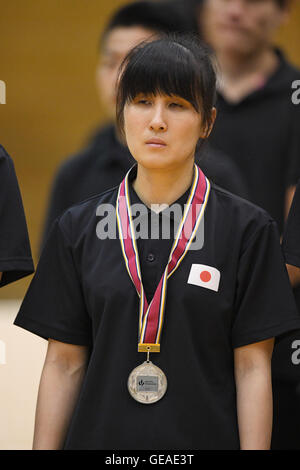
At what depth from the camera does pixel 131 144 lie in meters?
2.14

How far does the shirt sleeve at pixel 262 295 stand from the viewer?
6.72 feet

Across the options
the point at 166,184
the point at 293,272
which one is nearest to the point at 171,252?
the point at 166,184

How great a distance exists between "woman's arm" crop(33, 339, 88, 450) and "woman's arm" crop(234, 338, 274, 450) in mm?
433

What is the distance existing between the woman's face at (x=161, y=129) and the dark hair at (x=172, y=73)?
0.03m

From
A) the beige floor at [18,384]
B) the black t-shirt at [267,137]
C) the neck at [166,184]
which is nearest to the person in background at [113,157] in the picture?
the black t-shirt at [267,137]

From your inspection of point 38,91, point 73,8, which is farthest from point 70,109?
point 73,8

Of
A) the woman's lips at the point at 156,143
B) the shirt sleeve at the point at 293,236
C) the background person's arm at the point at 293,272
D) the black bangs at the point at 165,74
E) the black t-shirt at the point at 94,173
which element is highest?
the black t-shirt at the point at 94,173

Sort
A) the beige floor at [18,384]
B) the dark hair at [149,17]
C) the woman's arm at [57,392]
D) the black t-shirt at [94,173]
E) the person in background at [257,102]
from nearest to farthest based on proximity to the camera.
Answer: the woman's arm at [57,392], the beige floor at [18,384], the black t-shirt at [94,173], the person in background at [257,102], the dark hair at [149,17]

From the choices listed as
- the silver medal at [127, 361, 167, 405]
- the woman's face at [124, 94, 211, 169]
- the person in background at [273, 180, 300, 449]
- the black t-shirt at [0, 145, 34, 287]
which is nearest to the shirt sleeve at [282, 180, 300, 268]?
the person in background at [273, 180, 300, 449]

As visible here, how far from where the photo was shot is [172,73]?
209cm

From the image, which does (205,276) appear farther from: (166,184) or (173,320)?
(166,184)

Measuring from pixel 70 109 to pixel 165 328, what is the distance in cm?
477

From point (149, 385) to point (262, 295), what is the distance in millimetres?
374

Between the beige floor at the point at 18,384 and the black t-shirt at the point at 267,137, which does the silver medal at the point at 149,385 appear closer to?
the beige floor at the point at 18,384
